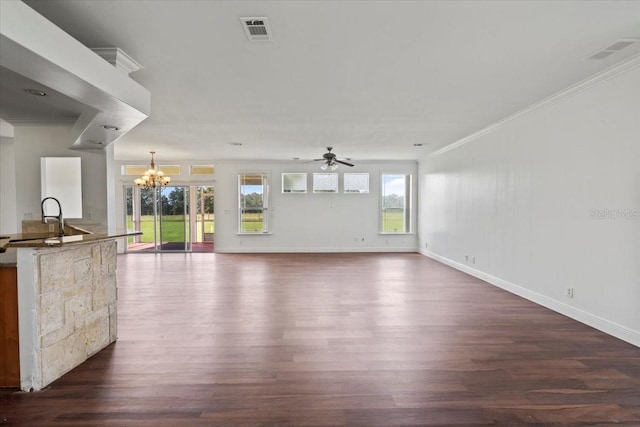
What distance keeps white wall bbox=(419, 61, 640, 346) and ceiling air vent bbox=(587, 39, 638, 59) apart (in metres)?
0.44

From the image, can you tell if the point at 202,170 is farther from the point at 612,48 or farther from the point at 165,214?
the point at 612,48

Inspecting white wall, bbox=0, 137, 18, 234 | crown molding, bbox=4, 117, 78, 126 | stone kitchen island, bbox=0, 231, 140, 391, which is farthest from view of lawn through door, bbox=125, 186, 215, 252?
Answer: stone kitchen island, bbox=0, 231, 140, 391

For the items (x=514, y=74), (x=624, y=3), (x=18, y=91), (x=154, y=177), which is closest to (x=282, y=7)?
(x=624, y=3)

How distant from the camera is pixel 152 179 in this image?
27.5ft

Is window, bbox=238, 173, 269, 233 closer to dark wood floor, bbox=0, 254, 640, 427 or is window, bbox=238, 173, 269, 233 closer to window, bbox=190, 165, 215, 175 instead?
window, bbox=190, 165, 215, 175

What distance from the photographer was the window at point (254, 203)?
9.65 metres

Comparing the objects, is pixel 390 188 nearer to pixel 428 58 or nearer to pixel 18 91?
pixel 428 58

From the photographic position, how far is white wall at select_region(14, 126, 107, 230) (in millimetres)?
4883

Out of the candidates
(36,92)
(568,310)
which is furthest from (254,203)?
(568,310)

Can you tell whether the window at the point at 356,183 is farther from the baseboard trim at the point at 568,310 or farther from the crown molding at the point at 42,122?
the crown molding at the point at 42,122

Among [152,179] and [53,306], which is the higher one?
[152,179]

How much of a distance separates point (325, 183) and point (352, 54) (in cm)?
692

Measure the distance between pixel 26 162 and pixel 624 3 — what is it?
7328 millimetres

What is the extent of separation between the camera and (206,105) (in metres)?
4.37
